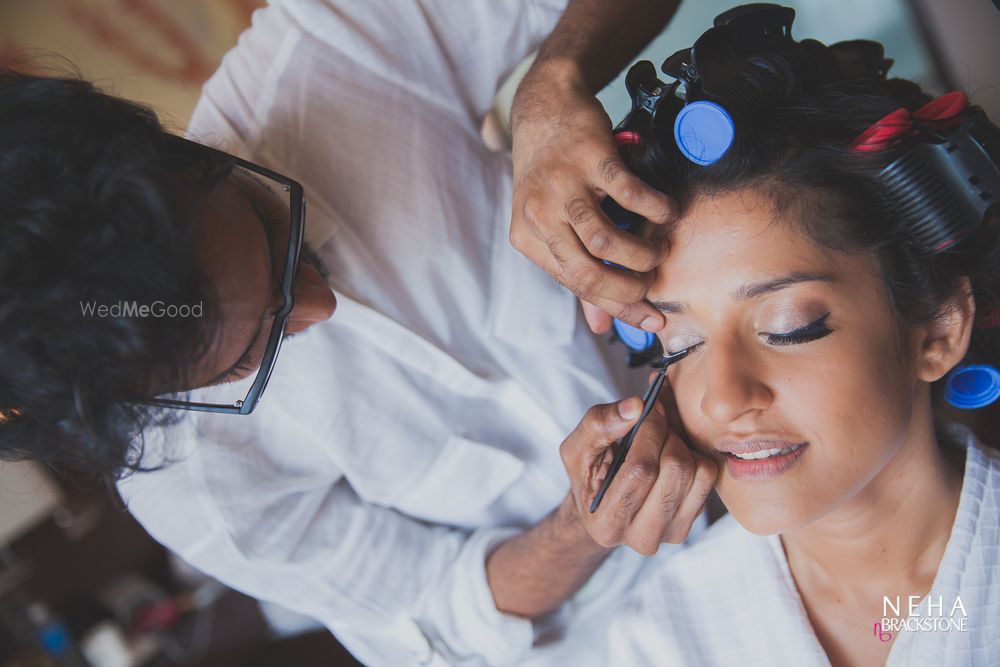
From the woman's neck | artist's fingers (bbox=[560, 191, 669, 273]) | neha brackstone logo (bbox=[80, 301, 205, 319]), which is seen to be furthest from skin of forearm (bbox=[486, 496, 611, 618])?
neha brackstone logo (bbox=[80, 301, 205, 319])

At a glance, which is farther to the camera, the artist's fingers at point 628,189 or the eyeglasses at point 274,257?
the eyeglasses at point 274,257

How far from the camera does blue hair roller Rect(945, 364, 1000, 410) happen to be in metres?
1.04

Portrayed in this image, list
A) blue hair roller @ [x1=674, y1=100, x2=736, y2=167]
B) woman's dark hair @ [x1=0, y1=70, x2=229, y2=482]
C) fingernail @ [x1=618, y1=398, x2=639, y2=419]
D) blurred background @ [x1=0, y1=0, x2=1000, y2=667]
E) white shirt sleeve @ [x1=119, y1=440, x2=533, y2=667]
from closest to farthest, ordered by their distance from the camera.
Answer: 1. woman's dark hair @ [x1=0, y1=70, x2=229, y2=482]
2. blue hair roller @ [x1=674, y1=100, x2=736, y2=167]
3. fingernail @ [x1=618, y1=398, x2=639, y2=419]
4. white shirt sleeve @ [x1=119, y1=440, x2=533, y2=667]
5. blurred background @ [x1=0, y1=0, x2=1000, y2=667]

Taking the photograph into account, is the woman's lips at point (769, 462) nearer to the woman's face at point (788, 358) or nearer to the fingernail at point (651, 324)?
the woman's face at point (788, 358)

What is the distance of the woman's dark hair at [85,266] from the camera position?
72cm

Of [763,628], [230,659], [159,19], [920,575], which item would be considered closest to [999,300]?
[920,575]

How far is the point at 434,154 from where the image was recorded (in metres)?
1.32

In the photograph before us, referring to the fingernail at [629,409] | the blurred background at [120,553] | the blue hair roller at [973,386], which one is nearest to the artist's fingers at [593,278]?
the fingernail at [629,409]

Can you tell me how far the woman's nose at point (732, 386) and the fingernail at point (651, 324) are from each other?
9cm

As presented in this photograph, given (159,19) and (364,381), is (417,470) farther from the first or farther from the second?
(159,19)

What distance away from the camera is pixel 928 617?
1033 millimetres

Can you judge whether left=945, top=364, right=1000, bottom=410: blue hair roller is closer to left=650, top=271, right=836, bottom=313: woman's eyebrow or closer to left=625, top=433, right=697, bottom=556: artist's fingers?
left=650, top=271, right=836, bottom=313: woman's eyebrow

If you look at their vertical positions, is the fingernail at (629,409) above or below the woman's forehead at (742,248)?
below

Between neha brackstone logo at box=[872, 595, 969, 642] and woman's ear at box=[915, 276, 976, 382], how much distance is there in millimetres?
328
